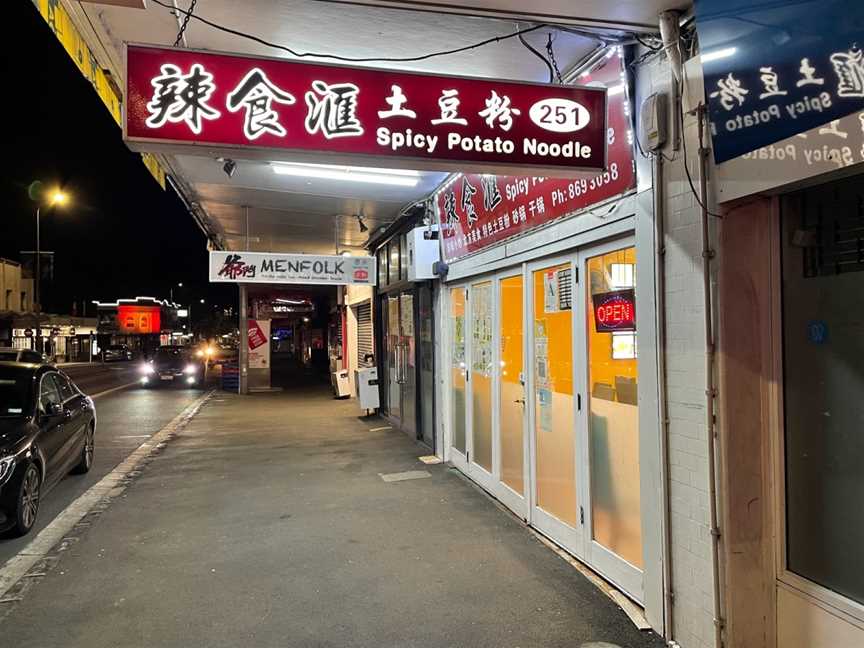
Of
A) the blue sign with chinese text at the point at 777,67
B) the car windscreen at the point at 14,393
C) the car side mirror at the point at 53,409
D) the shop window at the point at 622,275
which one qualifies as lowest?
the car side mirror at the point at 53,409

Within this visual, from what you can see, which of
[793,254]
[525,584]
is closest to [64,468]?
[525,584]

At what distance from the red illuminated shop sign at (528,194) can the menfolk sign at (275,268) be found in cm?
288

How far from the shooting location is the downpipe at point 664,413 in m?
3.62

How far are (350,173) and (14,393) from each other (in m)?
4.58

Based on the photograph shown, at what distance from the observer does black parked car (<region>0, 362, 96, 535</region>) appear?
17.9 ft

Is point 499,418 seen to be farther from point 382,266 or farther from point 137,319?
point 137,319

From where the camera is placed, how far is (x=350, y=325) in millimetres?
17797

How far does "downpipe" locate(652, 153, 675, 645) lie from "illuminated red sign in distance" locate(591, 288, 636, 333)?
18.6 inches

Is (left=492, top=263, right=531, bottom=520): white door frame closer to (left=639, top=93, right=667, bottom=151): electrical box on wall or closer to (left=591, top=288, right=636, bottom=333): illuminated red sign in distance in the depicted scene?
(left=591, top=288, right=636, bottom=333): illuminated red sign in distance

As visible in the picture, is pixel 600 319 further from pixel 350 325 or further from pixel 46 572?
pixel 350 325

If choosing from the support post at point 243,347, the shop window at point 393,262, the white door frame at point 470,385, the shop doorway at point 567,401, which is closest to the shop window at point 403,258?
the shop window at point 393,262

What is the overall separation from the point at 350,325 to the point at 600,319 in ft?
45.3

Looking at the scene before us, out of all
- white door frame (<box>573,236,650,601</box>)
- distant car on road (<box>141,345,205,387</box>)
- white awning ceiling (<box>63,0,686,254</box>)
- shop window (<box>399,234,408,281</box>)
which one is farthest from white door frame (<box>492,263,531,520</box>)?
distant car on road (<box>141,345,205,387</box>)

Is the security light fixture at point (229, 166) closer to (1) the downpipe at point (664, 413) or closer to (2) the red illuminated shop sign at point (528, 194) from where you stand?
(2) the red illuminated shop sign at point (528, 194)
